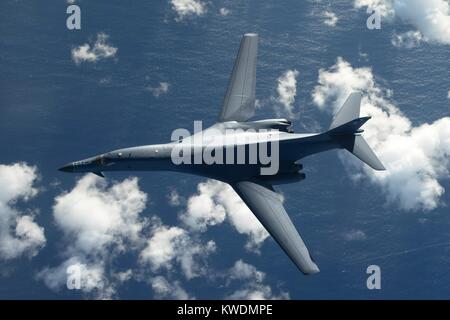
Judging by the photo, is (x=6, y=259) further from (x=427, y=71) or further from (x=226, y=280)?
(x=427, y=71)

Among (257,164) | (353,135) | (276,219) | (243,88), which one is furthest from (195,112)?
(353,135)

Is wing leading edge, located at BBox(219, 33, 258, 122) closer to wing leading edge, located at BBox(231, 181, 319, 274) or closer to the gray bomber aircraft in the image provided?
the gray bomber aircraft

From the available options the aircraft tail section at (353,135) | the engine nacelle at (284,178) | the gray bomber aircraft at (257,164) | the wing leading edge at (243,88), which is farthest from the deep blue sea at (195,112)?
the aircraft tail section at (353,135)

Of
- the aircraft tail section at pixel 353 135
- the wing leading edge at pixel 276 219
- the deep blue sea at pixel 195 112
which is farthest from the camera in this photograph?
the deep blue sea at pixel 195 112

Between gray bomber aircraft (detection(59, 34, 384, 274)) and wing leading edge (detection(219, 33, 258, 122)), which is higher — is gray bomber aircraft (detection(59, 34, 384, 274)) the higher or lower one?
the lower one

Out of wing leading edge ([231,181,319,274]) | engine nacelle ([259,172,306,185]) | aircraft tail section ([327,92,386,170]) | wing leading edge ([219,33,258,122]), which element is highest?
wing leading edge ([219,33,258,122])

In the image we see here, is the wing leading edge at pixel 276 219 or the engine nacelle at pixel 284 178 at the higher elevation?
the engine nacelle at pixel 284 178

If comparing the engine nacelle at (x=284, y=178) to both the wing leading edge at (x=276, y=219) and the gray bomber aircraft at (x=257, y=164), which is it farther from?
the wing leading edge at (x=276, y=219)

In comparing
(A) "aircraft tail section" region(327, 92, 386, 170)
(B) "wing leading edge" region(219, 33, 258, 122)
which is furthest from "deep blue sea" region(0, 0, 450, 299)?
(A) "aircraft tail section" region(327, 92, 386, 170)
